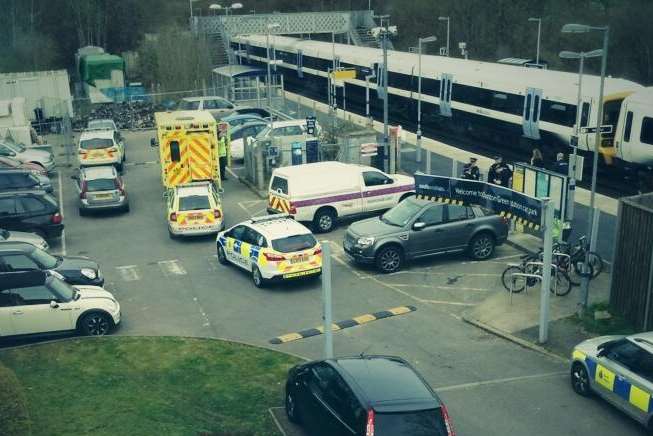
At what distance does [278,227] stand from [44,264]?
554cm

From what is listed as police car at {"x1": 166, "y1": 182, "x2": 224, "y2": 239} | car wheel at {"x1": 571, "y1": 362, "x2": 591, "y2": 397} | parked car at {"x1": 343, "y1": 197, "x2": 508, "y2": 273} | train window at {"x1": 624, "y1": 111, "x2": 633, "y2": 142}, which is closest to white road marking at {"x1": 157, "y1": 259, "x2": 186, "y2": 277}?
police car at {"x1": 166, "y1": 182, "x2": 224, "y2": 239}

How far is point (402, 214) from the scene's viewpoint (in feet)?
65.6

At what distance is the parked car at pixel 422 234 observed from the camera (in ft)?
63.4

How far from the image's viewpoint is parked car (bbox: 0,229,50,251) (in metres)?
19.3

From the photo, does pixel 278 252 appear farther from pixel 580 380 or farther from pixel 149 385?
pixel 580 380

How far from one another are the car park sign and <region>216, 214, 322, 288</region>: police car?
3.11m

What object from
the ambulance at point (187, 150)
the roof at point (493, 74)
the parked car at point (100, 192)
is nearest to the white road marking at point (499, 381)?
the ambulance at point (187, 150)

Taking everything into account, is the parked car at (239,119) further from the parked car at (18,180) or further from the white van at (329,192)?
the white van at (329,192)

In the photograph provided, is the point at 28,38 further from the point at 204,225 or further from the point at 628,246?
the point at 628,246

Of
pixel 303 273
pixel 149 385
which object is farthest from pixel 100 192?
pixel 149 385

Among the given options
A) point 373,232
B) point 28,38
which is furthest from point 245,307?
point 28,38

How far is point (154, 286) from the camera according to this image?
18969 mm

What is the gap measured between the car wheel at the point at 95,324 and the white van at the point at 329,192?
7938 millimetres

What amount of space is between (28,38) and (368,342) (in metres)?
58.8
